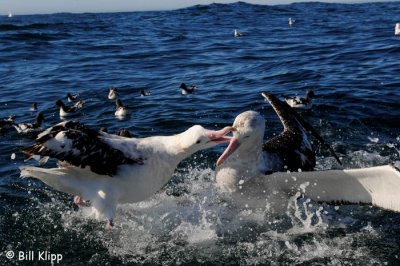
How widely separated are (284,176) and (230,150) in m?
0.81

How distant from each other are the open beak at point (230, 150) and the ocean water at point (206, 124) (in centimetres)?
99

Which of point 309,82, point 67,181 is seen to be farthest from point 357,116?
point 67,181

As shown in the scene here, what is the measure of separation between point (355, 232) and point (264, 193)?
1479mm

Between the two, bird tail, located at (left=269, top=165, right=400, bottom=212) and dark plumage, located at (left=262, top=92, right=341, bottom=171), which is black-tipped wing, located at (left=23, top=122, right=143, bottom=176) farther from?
dark plumage, located at (left=262, top=92, right=341, bottom=171)

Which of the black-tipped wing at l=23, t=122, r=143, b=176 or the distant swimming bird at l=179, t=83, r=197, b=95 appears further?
the distant swimming bird at l=179, t=83, r=197, b=95

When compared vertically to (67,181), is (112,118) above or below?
below

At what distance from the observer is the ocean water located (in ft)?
25.7

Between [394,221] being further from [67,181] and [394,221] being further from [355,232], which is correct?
[67,181]

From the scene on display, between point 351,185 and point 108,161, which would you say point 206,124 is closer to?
point 108,161

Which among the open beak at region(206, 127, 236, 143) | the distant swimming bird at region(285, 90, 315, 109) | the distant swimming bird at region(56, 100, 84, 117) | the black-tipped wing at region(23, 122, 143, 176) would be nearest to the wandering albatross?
the open beak at region(206, 127, 236, 143)

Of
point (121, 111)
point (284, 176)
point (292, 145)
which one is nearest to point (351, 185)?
point (284, 176)

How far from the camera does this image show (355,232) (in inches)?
320

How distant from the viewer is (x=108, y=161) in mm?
7211

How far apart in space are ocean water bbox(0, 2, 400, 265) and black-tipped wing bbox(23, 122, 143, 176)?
1.35 meters
